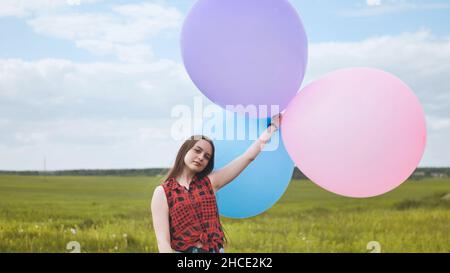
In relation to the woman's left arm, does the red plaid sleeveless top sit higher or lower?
lower

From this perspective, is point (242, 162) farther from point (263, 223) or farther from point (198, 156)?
point (263, 223)

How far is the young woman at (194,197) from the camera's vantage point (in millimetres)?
2891

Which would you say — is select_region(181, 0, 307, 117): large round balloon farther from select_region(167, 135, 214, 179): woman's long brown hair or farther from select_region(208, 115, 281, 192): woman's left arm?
select_region(167, 135, 214, 179): woman's long brown hair

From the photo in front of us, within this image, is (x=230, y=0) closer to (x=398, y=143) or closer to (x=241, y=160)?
(x=241, y=160)

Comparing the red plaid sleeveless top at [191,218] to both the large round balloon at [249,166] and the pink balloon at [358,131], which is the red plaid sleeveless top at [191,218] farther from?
the pink balloon at [358,131]

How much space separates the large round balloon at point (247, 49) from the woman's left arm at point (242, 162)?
126 mm

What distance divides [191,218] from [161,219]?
0.51 ft

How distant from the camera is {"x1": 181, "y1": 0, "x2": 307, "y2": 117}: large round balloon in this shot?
2.87m

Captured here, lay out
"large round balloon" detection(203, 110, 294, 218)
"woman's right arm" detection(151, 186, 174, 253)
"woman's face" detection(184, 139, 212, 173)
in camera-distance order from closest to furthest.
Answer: "woman's right arm" detection(151, 186, 174, 253)
"woman's face" detection(184, 139, 212, 173)
"large round balloon" detection(203, 110, 294, 218)

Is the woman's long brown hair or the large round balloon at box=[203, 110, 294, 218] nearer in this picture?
the woman's long brown hair

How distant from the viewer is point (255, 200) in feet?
10.8

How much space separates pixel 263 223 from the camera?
16.0ft

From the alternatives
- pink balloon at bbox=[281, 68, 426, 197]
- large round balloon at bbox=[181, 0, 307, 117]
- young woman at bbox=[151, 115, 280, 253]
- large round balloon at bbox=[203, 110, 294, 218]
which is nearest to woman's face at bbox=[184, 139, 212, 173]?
young woman at bbox=[151, 115, 280, 253]

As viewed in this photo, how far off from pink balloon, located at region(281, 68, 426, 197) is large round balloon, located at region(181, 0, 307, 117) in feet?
0.59
